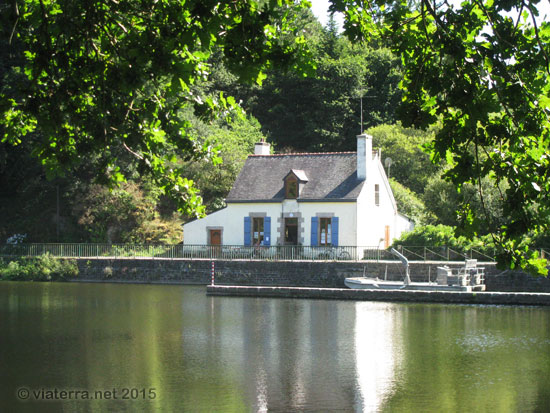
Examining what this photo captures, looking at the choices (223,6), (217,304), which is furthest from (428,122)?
(217,304)

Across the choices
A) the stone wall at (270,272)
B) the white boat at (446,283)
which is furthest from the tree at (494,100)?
the stone wall at (270,272)

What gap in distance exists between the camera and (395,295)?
81.4 feet

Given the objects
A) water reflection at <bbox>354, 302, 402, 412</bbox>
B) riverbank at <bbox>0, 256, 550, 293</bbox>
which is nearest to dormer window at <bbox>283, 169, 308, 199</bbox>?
riverbank at <bbox>0, 256, 550, 293</bbox>

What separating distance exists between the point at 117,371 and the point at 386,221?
23.2 m

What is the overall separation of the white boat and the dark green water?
190cm

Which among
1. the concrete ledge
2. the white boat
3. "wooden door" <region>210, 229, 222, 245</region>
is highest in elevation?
"wooden door" <region>210, 229, 222, 245</region>

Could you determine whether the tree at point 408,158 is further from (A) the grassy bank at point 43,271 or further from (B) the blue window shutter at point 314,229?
(A) the grassy bank at point 43,271

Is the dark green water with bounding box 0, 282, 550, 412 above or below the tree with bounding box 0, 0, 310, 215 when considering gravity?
below

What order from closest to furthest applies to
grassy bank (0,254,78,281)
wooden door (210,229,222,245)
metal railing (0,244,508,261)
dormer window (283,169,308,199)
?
metal railing (0,244,508,261)
grassy bank (0,254,78,281)
dormer window (283,169,308,199)
wooden door (210,229,222,245)

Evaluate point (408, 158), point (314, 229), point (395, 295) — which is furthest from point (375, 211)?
point (395, 295)

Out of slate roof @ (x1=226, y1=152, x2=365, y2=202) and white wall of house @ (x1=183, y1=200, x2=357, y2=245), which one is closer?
white wall of house @ (x1=183, y1=200, x2=357, y2=245)

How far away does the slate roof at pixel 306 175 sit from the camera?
32781 millimetres

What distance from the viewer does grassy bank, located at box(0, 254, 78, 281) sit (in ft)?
105

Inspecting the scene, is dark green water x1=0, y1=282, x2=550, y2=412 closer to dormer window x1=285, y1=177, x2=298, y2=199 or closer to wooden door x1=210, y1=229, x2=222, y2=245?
dormer window x1=285, y1=177, x2=298, y2=199
